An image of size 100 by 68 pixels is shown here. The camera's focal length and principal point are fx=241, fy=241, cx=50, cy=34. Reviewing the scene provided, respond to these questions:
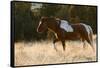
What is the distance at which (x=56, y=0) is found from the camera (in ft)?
8.59

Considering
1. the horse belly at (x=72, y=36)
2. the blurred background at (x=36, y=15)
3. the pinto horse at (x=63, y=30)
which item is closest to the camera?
the blurred background at (x=36, y=15)

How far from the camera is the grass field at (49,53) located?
2.45 metres

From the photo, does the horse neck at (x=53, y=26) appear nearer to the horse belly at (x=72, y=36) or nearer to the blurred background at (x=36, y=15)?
the blurred background at (x=36, y=15)

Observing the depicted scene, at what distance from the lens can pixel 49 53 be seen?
256 cm

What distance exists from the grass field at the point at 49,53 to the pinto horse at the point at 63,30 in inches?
2.3

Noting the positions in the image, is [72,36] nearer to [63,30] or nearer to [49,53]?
[63,30]

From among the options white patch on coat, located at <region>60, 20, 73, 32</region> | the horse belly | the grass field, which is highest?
white patch on coat, located at <region>60, 20, 73, 32</region>

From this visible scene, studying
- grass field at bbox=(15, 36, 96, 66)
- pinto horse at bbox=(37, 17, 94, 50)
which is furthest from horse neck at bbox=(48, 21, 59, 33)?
grass field at bbox=(15, 36, 96, 66)

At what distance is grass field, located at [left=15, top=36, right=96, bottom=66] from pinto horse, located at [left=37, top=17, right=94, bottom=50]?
59 millimetres

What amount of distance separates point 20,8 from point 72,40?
27.0 inches

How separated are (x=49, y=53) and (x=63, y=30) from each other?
0.98 feet

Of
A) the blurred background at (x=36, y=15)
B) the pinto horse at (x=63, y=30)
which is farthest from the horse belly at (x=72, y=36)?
the blurred background at (x=36, y=15)

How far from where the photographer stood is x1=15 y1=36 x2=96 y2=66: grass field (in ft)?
8.02

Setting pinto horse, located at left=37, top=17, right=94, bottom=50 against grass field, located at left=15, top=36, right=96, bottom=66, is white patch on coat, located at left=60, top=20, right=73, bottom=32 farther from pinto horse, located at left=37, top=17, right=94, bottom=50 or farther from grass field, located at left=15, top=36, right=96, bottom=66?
grass field, located at left=15, top=36, right=96, bottom=66
